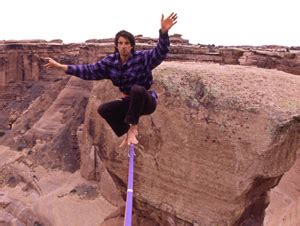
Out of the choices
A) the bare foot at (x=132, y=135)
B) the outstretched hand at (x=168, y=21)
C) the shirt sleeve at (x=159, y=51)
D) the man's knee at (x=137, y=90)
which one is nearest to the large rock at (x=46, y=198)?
the bare foot at (x=132, y=135)

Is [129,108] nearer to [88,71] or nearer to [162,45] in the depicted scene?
[88,71]

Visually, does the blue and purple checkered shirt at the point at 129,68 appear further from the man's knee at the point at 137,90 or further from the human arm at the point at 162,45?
the man's knee at the point at 137,90

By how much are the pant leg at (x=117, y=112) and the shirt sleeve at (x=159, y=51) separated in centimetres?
60

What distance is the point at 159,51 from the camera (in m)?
4.19

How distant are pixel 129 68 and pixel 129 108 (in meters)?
0.46

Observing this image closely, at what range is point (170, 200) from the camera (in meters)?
7.26

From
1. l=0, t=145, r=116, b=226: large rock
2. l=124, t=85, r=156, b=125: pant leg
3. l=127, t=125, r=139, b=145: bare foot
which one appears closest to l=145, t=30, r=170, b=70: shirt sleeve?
l=124, t=85, r=156, b=125: pant leg

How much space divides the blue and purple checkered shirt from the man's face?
0.11 m

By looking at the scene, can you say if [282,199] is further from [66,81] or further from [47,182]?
[66,81]

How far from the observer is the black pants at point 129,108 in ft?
14.1

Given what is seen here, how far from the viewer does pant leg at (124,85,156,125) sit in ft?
14.0

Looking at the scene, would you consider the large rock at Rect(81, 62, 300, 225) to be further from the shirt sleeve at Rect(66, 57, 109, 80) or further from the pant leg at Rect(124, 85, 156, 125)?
the shirt sleeve at Rect(66, 57, 109, 80)

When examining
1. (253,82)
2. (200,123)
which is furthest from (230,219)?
(253,82)

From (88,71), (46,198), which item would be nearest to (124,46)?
(88,71)
